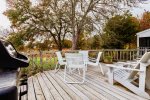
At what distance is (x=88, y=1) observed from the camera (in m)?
14.9

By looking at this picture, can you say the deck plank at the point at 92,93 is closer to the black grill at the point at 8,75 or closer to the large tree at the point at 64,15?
the black grill at the point at 8,75

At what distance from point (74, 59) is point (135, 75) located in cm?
183

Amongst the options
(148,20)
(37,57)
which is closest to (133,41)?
(148,20)

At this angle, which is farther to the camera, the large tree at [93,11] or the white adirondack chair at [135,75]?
the large tree at [93,11]

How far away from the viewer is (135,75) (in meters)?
5.26

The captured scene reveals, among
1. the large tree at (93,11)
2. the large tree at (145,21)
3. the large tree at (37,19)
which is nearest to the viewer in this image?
the large tree at (93,11)

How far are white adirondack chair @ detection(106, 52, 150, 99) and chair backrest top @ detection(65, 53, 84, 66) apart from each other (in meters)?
1.03

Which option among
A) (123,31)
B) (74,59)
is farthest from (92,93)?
(123,31)

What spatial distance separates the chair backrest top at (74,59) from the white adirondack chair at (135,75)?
3.39ft

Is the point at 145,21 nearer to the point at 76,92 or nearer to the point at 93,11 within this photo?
the point at 93,11

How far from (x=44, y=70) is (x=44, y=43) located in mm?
10023

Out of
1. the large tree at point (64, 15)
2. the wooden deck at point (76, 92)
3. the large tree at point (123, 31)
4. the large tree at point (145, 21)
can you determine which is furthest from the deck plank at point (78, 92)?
the large tree at point (145, 21)

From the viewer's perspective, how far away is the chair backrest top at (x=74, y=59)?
639 cm

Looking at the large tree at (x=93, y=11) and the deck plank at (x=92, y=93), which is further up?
the large tree at (x=93, y=11)
